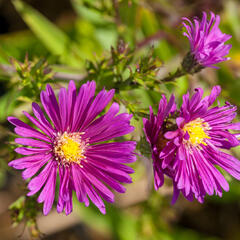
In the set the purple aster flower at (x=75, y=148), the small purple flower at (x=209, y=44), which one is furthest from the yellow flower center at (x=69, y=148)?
the small purple flower at (x=209, y=44)

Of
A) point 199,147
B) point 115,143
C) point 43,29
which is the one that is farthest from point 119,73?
point 43,29

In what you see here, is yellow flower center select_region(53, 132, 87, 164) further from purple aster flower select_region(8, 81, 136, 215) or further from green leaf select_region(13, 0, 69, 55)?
green leaf select_region(13, 0, 69, 55)

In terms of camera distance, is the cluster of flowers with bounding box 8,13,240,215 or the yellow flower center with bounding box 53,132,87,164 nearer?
the cluster of flowers with bounding box 8,13,240,215

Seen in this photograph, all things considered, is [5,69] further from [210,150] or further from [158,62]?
[210,150]

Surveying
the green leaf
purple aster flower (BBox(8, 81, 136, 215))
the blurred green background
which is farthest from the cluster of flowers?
the green leaf

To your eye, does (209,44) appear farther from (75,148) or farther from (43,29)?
(43,29)

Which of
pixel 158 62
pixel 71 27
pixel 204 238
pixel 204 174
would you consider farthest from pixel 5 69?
pixel 204 238

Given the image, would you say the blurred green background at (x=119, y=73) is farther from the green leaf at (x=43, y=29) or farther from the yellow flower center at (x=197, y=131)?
the yellow flower center at (x=197, y=131)
